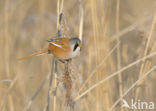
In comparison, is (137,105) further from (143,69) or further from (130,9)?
(130,9)

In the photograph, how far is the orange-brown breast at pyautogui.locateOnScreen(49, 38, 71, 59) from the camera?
1877 millimetres

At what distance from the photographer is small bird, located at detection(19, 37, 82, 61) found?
6.07 feet

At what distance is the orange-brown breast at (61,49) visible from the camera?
188 centimetres

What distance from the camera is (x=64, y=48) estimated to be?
1.97 meters

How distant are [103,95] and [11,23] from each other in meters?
2.33

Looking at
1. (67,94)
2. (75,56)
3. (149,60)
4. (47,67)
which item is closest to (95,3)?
(75,56)

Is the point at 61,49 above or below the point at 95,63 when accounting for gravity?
above

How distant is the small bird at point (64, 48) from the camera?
185 centimetres

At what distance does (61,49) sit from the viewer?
6.48ft

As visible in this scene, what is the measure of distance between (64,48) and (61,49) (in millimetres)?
27

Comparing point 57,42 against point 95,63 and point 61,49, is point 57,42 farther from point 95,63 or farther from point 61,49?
point 95,63

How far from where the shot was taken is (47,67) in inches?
103

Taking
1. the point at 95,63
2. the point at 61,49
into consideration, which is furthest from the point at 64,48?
the point at 95,63

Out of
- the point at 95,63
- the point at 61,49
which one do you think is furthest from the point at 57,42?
the point at 95,63
